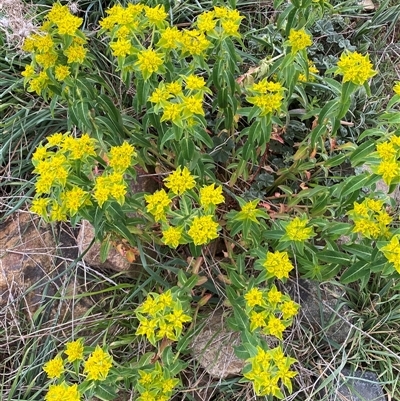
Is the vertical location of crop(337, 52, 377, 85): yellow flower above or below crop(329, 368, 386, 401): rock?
above

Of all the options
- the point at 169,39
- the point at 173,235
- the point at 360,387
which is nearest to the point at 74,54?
the point at 169,39

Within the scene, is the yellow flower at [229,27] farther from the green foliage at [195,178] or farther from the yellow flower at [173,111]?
the yellow flower at [173,111]

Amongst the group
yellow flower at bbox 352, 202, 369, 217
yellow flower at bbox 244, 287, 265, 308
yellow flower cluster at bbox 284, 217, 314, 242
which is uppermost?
yellow flower at bbox 352, 202, 369, 217

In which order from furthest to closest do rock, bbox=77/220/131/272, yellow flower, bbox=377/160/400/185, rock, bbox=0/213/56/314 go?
rock, bbox=0/213/56/314
rock, bbox=77/220/131/272
yellow flower, bbox=377/160/400/185

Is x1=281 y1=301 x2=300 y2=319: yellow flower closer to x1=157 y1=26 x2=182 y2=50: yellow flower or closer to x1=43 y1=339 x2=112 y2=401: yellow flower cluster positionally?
x1=43 y1=339 x2=112 y2=401: yellow flower cluster

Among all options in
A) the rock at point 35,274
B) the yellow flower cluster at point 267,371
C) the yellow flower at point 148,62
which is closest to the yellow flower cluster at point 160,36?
the yellow flower at point 148,62

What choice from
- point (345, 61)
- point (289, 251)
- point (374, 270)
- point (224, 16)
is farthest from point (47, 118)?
point (374, 270)

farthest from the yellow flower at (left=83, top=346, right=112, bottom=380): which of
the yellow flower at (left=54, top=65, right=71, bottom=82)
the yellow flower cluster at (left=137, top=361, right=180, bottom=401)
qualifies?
the yellow flower at (left=54, top=65, right=71, bottom=82)
